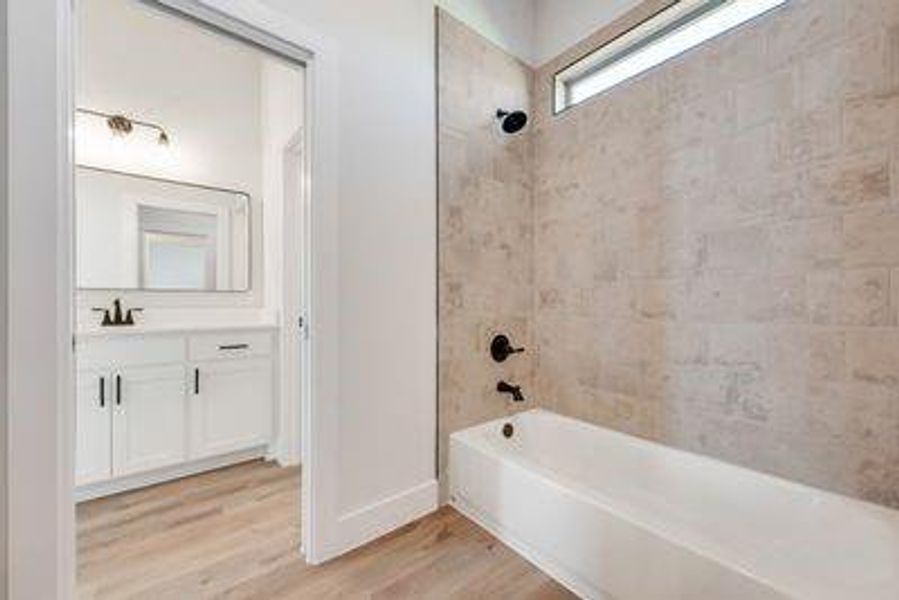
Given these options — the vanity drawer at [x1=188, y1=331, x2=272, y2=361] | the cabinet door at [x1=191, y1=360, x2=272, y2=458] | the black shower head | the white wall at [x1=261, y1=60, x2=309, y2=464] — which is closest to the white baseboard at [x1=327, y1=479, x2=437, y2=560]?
the white wall at [x1=261, y1=60, x2=309, y2=464]

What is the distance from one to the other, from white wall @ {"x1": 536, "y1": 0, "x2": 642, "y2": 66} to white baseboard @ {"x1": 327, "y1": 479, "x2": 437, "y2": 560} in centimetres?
242

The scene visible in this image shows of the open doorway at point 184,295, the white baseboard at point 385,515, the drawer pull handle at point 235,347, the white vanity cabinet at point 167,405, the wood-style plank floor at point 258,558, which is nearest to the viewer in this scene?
the wood-style plank floor at point 258,558

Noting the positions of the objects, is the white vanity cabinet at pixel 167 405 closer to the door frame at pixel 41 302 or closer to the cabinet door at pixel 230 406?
the cabinet door at pixel 230 406

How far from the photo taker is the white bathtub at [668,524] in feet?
3.65

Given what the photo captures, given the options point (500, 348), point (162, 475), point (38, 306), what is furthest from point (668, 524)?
point (162, 475)

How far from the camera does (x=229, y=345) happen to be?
2564 mm

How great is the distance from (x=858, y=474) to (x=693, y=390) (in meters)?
0.55

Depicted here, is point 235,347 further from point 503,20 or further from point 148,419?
point 503,20

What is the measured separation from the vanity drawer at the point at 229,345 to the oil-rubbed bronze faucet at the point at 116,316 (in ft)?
1.63

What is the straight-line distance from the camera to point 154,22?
9.00 feet

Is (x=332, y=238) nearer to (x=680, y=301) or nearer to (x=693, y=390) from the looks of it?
(x=680, y=301)

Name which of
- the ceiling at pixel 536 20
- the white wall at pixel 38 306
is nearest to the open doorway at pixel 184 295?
the white wall at pixel 38 306

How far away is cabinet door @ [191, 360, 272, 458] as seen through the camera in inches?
96.0

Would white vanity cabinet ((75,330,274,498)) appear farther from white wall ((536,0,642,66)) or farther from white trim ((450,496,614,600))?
white wall ((536,0,642,66))
